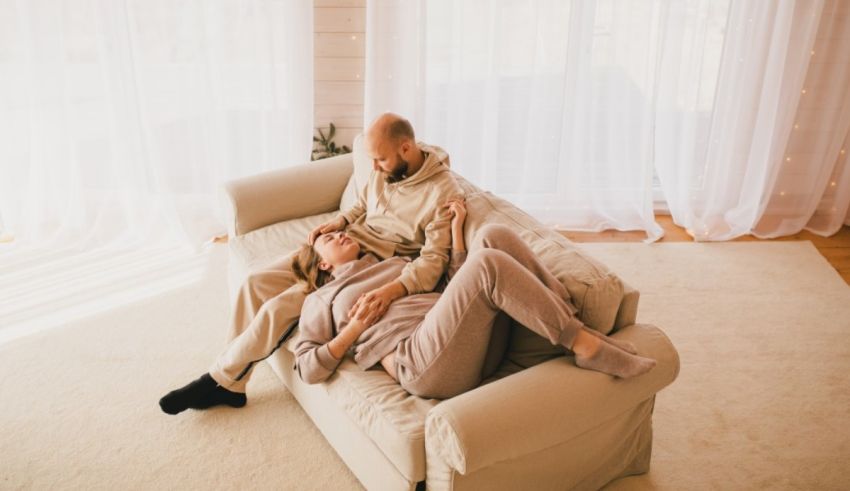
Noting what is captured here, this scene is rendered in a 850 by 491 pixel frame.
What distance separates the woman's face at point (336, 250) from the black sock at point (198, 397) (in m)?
0.56

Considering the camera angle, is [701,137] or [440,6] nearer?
[440,6]

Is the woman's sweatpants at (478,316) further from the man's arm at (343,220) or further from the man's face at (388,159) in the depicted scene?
the man's arm at (343,220)

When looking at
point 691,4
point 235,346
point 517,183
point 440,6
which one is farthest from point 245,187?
point 691,4

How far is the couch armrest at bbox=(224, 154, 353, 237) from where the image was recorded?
9.58ft

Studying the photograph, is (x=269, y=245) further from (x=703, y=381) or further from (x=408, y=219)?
(x=703, y=381)

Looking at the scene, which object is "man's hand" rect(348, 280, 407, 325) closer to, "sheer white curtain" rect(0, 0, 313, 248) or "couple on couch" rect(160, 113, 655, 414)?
"couple on couch" rect(160, 113, 655, 414)

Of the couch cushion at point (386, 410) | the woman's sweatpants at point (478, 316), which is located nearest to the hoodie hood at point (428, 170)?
the woman's sweatpants at point (478, 316)

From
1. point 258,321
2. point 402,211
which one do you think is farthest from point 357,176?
point 258,321

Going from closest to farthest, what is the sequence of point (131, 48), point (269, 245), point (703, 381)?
point (703, 381)
point (269, 245)
point (131, 48)

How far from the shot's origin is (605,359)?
5.94ft

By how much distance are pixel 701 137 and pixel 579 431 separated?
2542 mm

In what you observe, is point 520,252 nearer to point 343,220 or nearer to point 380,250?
point 380,250

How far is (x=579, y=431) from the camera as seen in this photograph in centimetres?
182

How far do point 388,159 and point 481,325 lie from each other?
0.75m
